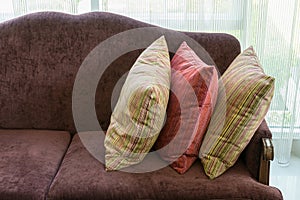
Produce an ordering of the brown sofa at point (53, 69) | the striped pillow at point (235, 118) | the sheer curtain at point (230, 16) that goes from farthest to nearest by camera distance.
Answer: the sheer curtain at point (230, 16) < the brown sofa at point (53, 69) < the striped pillow at point (235, 118)

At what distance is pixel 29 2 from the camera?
8.21 ft

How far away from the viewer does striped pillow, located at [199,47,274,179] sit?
172cm

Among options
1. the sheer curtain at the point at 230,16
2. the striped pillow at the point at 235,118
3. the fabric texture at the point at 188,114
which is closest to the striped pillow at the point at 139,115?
the fabric texture at the point at 188,114

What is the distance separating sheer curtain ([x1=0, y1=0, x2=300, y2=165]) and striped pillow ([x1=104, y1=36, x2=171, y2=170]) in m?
0.61

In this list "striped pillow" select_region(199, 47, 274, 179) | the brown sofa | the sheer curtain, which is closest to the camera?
"striped pillow" select_region(199, 47, 274, 179)

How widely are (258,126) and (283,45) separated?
0.97 meters

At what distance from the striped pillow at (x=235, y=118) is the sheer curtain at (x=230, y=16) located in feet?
2.45

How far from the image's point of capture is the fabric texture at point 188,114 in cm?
178

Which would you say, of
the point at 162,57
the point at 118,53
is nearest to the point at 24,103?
the point at 118,53

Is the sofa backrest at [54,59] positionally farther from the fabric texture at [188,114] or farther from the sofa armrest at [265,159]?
the sofa armrest at [265,159]

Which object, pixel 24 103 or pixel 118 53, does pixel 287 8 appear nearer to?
pixel 118 53

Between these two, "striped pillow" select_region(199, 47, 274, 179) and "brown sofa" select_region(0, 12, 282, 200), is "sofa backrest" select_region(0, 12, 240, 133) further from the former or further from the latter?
"striped pillow" select_region(199, 47, 274, 179)

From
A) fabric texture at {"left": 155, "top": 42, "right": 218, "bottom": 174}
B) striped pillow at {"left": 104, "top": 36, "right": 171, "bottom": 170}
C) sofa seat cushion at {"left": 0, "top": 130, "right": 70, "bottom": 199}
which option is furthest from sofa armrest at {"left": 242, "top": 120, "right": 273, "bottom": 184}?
sofa seat cushion at {"left": 0, "top": 130, "right": 70, "bottom": 199}

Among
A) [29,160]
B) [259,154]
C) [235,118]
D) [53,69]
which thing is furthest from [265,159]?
[53,69]
